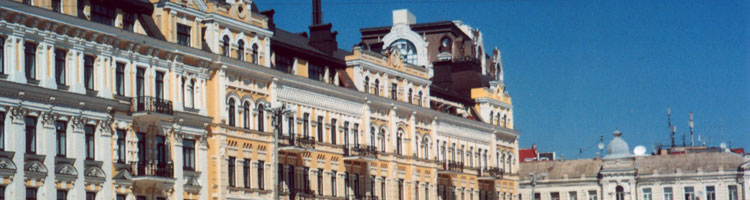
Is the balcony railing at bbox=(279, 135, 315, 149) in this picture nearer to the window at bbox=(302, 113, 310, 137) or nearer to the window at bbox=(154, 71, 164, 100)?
the window at bbox=(302, 113, 310, 137)

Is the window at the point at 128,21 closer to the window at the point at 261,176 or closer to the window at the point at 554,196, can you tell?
the window at the point at 261,176

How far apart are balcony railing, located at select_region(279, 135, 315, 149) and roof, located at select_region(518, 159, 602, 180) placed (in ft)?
197

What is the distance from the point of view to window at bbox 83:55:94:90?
5475 cm

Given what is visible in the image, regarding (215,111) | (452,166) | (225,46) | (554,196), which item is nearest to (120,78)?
(215,111)

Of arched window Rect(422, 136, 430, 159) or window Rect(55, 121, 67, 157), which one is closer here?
window Rect(55, 121, 67, 157)

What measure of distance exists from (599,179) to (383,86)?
5171 centimetres

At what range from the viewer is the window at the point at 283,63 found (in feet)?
227

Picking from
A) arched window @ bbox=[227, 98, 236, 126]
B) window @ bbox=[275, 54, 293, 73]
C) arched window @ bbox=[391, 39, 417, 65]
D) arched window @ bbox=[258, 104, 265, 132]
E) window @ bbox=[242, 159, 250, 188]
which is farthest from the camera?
arched window @ bbox=[391, 39, 417, 65]

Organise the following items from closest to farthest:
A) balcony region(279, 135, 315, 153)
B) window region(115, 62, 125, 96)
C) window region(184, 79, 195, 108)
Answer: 1. window region(115, 62, 125, 96)
2. window region(184, 79, 195, 108)
3. balcony region(279, 135, 315, 153)

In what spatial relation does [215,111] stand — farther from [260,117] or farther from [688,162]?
[688,162]

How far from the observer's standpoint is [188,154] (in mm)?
60938

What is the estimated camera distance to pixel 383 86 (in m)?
79.2

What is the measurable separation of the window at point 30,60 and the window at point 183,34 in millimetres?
9139

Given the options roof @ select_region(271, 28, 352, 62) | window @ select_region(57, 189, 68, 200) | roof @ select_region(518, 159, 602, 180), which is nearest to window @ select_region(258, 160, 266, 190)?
roof @ select_region(271, 28, 352, 62)
